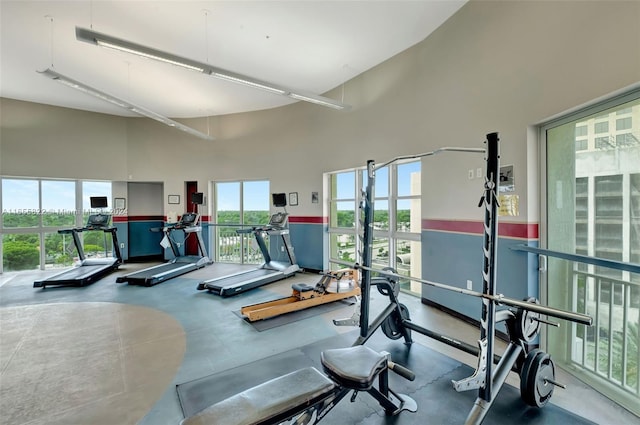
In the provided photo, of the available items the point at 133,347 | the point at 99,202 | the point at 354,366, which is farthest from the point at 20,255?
the point at 354,366

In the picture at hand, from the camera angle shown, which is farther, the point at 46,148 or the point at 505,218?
the point at 46,148

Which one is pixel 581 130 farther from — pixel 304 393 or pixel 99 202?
pixel 99 202

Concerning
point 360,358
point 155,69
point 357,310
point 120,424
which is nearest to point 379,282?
point 357,310

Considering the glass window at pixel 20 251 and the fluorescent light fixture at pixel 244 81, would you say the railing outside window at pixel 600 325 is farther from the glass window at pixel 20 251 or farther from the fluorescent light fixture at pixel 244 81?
the glass window at pixel 20 251

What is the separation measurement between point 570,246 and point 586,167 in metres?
0.79

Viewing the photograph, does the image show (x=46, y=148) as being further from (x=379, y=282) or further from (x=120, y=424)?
(x=379, y=282)

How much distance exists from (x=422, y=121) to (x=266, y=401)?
169 inches

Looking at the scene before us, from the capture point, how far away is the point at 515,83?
3.15m

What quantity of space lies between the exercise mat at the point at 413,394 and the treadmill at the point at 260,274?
2.58 metres

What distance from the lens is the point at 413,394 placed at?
2.44 m

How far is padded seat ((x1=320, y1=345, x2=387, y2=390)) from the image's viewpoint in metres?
1.76

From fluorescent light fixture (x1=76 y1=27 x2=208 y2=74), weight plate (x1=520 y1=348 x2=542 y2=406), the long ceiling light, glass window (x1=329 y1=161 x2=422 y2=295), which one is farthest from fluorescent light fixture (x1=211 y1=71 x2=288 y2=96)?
weight plate (x1=520 y1=348 x2=542 y2=406)

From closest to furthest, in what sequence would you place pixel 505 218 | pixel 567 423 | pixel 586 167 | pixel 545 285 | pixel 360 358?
pixel 360 358 → pixel 567 423 → pixel 586 167 → pixel 545 285 → pixel 505 218

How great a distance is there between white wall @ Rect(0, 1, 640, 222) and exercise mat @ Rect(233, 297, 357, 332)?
2126mm
